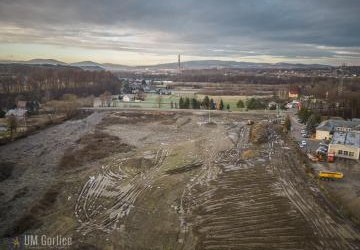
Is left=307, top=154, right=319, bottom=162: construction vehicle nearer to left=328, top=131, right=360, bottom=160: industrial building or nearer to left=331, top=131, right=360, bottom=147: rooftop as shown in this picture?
left=328, top=131, right=360, bottom=160: industrial building

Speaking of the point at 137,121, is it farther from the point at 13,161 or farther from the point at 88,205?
the point at 88,205

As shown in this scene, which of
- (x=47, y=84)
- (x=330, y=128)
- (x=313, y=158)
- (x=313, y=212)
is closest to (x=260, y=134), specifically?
(x=330, y=128)

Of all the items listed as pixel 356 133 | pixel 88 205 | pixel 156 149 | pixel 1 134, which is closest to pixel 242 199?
pixel 88 205

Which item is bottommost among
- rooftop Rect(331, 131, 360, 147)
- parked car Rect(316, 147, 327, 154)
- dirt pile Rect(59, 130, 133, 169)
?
dirt pile Rect(59, 130, 133, 169)

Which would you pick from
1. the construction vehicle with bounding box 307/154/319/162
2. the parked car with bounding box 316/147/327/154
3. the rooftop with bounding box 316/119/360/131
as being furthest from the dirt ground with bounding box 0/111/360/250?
the rooftop with bounding box 316/119/360/131

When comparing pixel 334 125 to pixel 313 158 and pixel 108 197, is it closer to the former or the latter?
pixel 313 158

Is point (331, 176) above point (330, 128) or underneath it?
underneath

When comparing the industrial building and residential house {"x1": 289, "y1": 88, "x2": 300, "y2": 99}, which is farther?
residential house {"x1": 289, "y1": 88, "x2": 300, "y2": 99}
